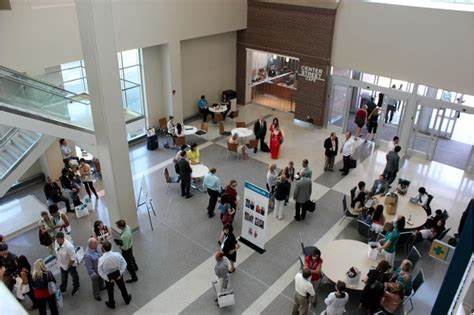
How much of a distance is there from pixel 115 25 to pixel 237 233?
292 inches

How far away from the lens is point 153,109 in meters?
15.6

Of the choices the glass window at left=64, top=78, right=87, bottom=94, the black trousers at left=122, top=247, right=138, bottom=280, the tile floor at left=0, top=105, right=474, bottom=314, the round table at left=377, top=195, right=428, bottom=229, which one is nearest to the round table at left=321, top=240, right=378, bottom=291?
the tile floor at left=0, top=105, right=474, bottom=314

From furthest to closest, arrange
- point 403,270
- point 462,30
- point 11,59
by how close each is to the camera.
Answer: point 462,30 < point 11,59 < point 403,270

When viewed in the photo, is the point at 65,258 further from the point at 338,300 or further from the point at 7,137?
the point at 338,300

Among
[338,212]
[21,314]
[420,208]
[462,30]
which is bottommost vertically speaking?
[338,212]

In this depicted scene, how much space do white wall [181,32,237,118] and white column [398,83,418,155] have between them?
7.74 m

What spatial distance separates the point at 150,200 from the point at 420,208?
7021 mm

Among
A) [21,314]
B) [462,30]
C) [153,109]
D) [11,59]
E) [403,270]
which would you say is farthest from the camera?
[153,109]

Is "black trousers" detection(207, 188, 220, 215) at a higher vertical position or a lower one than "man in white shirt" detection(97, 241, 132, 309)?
lower

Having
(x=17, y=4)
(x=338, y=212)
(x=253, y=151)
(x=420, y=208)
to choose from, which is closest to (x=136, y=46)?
(x=17, y=4)

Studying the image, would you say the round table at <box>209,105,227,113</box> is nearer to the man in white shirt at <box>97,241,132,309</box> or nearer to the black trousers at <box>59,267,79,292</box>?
the black trousers at <box>59,267,79,292</box>

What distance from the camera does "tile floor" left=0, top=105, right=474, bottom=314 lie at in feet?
27.1

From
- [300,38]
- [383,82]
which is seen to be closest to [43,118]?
[300,38]

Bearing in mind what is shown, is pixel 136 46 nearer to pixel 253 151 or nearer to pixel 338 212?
pixel 253 151
